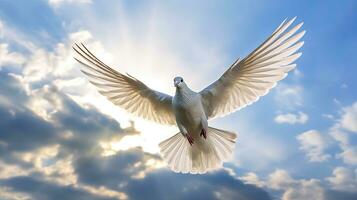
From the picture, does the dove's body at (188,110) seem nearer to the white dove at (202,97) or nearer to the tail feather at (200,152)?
the white dove at (202,97)

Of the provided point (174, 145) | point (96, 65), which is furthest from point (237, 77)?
point (96, 65)

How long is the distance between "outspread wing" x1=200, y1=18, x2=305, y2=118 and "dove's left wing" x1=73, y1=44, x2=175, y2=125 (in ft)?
4.39

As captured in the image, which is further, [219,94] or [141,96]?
[141,96]

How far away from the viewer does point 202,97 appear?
14484 mm

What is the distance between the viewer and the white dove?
535 inches

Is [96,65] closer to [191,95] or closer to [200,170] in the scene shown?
[191,95]

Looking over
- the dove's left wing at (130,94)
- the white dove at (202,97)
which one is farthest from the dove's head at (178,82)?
the dove's left wing at (130,94)

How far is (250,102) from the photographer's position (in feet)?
49.2

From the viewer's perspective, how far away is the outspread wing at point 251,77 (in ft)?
44.5

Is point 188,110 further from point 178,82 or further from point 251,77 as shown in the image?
point 251,77

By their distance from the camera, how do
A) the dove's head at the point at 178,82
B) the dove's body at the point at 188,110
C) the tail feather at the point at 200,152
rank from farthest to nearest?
the tail feather at the point at 200,152
the dove's body at the point at 188,110
the dove's head at the point at 178,82

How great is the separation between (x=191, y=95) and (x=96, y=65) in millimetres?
2977

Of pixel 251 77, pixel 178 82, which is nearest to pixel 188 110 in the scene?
pixel 178 82

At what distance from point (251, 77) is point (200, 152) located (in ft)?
8.15
